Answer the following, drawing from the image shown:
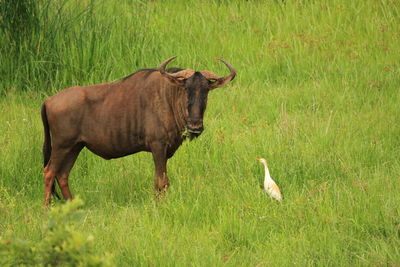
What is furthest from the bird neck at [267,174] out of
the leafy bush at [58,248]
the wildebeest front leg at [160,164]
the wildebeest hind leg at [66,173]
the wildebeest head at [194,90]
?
the leafy bush at [58,248]

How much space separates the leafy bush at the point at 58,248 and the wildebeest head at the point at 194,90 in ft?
8.58

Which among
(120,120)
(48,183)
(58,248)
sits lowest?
(48,183)

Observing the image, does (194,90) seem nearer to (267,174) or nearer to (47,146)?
(267,174)

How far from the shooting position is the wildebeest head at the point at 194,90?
6.77 metres

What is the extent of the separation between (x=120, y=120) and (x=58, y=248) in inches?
136

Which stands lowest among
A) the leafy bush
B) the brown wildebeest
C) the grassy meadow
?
the grassy meadow

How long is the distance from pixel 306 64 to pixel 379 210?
5024 millimetres

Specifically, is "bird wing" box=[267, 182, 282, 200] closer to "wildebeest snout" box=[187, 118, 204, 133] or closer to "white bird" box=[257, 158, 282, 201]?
"white bird" box=[257, 158, 282, 201]

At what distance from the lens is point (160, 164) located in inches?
284

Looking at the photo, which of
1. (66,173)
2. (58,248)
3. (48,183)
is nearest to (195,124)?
(66,173)

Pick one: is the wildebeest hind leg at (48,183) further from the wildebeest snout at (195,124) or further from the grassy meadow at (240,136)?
the wildebeest snout at (195,124)

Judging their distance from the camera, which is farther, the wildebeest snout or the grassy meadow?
the wildebeest snout

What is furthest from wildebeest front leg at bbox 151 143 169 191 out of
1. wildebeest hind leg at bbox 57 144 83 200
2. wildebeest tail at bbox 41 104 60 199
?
wildebeest tail at bbox 41 104 60 199

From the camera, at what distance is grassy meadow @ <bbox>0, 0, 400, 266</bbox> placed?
20.1ft
